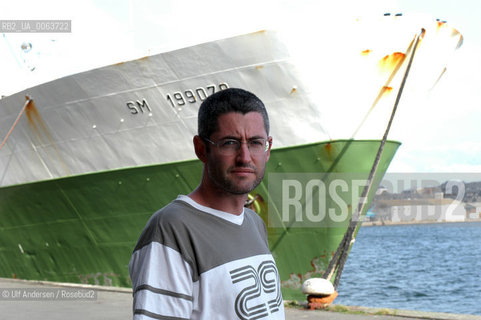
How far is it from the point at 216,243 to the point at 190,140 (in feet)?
24.4

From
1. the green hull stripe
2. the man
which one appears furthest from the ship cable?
the man

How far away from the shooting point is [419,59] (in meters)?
9.13

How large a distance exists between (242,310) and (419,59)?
820cm

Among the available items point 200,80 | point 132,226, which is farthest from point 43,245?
point 200,80

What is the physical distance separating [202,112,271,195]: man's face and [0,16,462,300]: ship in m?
6.78

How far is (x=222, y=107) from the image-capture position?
1832 millimetres

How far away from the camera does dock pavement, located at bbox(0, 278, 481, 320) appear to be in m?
6.95

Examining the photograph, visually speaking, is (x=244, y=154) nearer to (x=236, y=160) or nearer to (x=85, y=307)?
(x=236, y=160)

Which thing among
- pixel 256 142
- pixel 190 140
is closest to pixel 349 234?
pixel 190 140

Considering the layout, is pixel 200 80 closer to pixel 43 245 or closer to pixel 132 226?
pixel 132 226

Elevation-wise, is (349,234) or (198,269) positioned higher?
(349,234)

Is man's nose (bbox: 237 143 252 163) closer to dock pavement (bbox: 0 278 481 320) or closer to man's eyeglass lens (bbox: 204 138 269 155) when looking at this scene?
man's eyeglass lens (bbox: 204 138 269 155)

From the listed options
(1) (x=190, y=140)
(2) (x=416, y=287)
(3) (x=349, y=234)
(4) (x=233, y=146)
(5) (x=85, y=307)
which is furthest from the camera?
(2) (x=416, y=287)

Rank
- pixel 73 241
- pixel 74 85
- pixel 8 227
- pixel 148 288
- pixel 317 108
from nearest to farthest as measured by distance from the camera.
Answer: pixel 148 288, pixel 317 108, pixel 74 85, pixel 73 241, pixel 8 227
